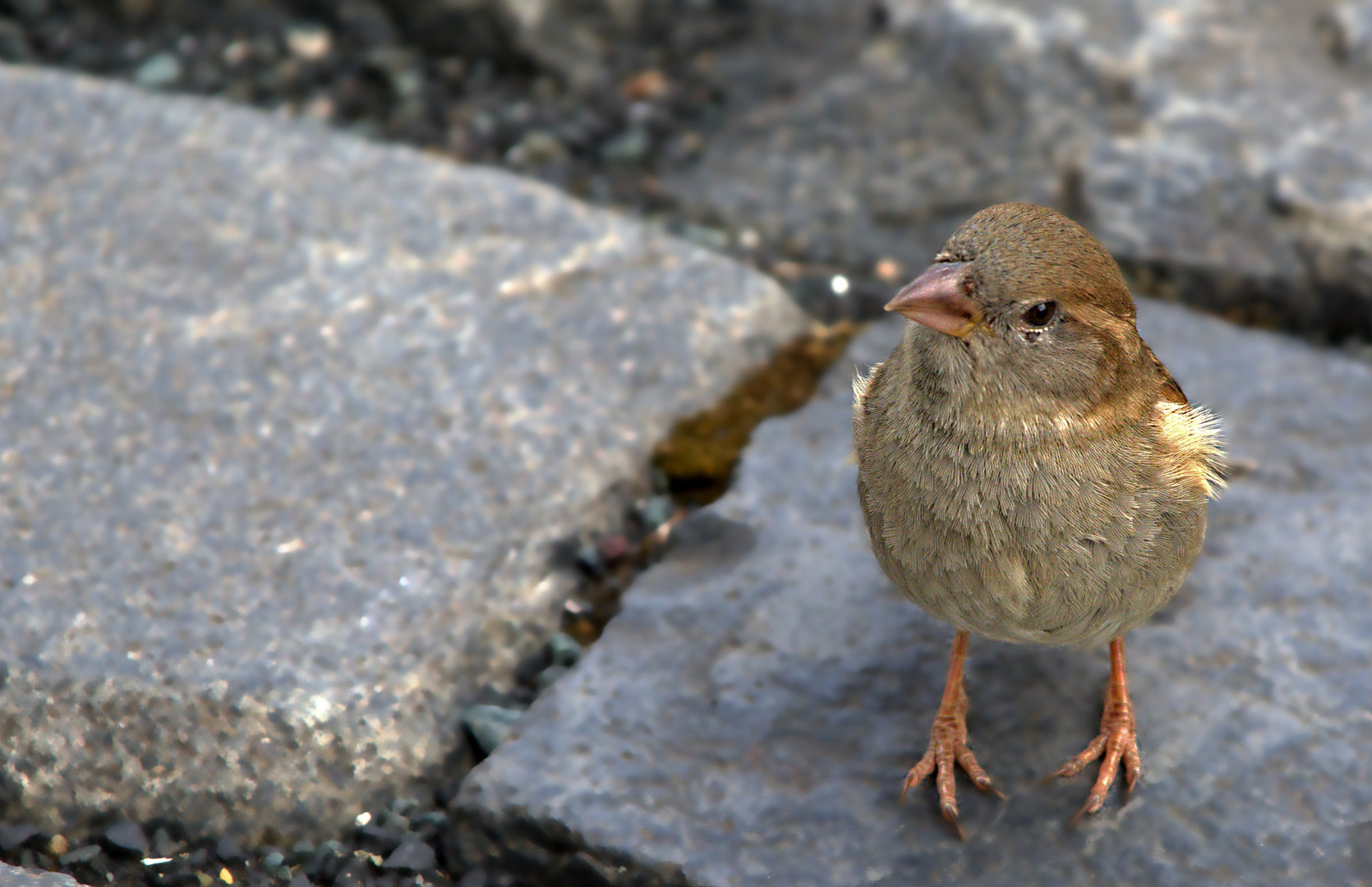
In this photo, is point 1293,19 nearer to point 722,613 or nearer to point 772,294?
point 772,294

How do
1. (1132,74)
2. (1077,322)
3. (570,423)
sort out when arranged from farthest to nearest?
(1132,74), (570,423), (1077,322)

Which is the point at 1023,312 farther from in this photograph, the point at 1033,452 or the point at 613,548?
the point at 613,548

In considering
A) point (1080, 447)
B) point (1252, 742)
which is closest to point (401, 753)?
point (1080, 447)

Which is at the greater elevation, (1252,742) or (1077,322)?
(1077,322)

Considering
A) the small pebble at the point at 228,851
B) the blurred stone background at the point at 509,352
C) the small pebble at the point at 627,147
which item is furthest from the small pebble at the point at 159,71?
the small pebble at the point at 228,851

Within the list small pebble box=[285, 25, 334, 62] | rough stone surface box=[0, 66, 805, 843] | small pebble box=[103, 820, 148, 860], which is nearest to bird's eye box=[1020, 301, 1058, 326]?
rough stone surface box=[0, 66, 805, 843]

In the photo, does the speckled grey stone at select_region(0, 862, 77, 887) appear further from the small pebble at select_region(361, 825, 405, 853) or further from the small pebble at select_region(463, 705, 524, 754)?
the small pebble at select_region(463, 705, 524, 754)
